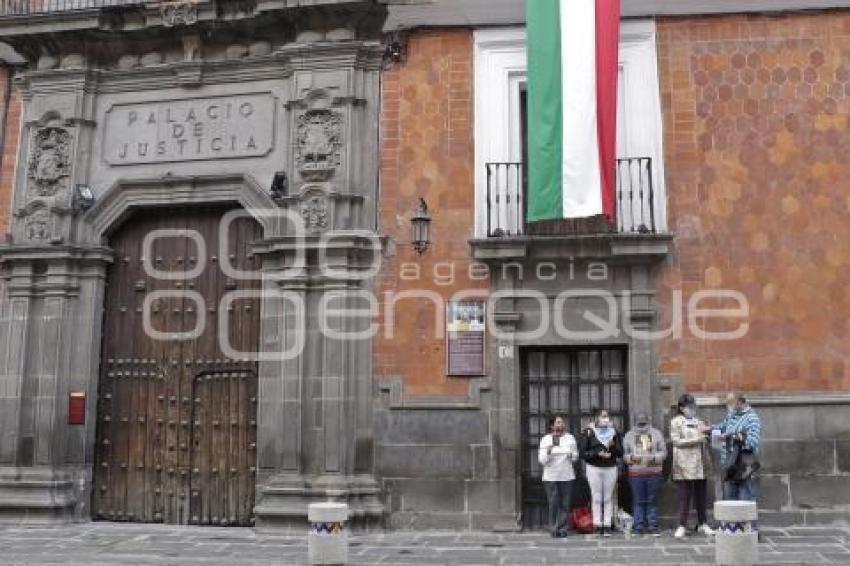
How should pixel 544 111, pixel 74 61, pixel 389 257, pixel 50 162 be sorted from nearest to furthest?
pixel 544 111 < pixel 389 257 < pixel 50 162 < pixel 74 61

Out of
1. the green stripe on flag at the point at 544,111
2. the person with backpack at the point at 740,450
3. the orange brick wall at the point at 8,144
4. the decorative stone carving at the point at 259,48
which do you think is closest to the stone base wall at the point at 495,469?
the person with backpack at the point at 740,450

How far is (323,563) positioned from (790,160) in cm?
733

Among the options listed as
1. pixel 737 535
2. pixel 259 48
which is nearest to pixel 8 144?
pixel 259 48

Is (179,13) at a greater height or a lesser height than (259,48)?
greater

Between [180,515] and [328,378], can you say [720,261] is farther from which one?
[180,515]

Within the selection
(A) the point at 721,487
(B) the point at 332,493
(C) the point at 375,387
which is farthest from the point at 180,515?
(A) the point at 721,487

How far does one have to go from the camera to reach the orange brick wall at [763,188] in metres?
10.8

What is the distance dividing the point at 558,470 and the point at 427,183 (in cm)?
394

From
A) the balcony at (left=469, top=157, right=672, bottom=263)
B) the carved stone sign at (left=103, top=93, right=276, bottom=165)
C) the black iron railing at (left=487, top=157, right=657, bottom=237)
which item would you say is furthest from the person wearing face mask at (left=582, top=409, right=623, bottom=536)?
the carved stone sign at (left=103, top=93, right=276, bottom=165)

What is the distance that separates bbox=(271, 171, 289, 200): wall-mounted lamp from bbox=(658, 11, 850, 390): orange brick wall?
482cm

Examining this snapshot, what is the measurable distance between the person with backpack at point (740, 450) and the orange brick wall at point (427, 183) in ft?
10.3

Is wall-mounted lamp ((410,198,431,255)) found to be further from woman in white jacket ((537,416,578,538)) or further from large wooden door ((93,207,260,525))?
woman in white jacket ((537,416,578,538))

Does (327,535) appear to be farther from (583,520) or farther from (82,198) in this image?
(82,198)

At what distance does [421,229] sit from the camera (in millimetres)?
11414
